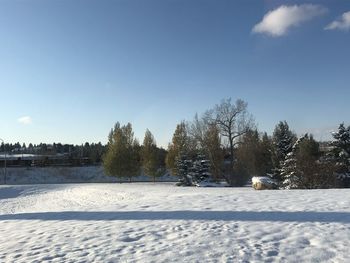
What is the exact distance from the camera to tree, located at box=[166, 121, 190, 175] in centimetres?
5675

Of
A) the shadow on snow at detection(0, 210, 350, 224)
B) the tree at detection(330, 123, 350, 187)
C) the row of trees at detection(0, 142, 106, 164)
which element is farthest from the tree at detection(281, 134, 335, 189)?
the row of trees at detection(0, 142, 106, 164)

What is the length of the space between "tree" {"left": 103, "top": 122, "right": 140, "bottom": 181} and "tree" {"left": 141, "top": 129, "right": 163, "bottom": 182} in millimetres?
2008

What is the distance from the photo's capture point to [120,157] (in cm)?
5203

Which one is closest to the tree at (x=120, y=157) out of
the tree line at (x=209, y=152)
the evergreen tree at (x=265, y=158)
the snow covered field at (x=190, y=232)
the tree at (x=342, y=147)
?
the tree line at (x=209, y=152)

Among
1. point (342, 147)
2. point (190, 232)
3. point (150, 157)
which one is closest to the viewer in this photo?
point (190, 232)

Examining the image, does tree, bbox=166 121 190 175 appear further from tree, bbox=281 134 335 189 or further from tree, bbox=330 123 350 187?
tree, bbox=281 134 335 189

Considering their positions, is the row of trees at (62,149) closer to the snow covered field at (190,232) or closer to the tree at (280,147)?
the tree at (280,147)

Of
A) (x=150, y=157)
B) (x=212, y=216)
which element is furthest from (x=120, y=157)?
(x=212, y=216)

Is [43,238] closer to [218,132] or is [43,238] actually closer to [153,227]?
[153,227]

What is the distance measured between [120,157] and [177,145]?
355 inches

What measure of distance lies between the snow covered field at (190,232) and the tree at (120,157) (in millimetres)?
37419

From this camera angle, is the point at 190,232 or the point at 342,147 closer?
the point at 190,232

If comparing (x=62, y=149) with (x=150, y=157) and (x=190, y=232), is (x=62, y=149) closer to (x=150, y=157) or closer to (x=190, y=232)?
(x=150, y=157)

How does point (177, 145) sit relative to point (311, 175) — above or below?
above
